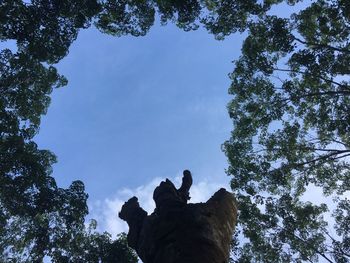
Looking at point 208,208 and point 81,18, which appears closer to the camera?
point 208,208

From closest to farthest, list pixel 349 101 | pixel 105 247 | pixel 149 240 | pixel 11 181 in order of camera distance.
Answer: pixel 149 240 < pixel 11 181 < pixel 105 247 < pixel 349 101

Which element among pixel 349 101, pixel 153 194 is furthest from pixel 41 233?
pixel 349 101

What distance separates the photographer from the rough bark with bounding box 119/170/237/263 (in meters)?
5.96

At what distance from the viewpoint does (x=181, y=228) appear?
6.50 metres

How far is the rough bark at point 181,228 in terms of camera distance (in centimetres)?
596

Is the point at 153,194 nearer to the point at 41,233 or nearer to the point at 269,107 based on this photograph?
the point at 41,233

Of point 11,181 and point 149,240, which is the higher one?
point 11,181

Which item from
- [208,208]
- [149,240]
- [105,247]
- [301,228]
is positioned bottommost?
[149,240]

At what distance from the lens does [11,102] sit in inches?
571

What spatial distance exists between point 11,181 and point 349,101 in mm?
13327

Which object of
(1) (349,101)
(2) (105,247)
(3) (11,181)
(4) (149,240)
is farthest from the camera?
(1) (349,101)

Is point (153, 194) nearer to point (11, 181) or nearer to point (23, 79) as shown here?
point (11, 181)

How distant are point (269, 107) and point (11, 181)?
1061 centimetres

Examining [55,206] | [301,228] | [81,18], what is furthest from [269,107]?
[55,206]
